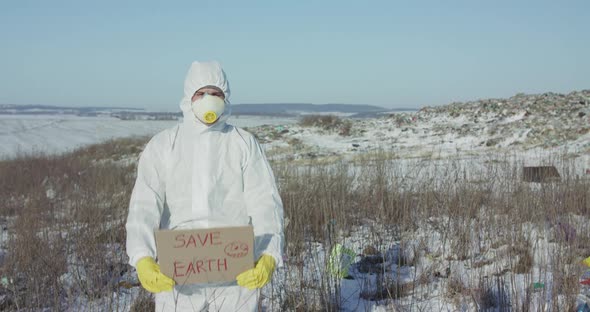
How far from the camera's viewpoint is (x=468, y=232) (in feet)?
11.9

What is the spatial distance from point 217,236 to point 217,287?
0.99 feet

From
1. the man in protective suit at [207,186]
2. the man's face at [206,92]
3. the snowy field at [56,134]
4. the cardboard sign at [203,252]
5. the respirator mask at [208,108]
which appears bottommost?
the snowy field at [56,134]

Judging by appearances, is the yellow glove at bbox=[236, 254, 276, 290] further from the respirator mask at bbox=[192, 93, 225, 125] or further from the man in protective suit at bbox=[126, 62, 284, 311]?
the respirator mask at bbox=[192, 93, 225, 125]

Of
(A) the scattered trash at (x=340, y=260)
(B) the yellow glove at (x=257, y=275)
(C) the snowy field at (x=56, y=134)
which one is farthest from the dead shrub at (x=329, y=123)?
(B) the yellow glove at (x=257, y=275)

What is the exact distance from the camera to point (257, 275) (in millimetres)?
1813

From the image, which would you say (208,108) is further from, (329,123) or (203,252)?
(329,123)

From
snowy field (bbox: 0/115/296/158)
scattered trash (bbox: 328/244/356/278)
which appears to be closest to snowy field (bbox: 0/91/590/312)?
scattered trash (bbox: 328/244/356/278)

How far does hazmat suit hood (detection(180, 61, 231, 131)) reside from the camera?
6.39 feet

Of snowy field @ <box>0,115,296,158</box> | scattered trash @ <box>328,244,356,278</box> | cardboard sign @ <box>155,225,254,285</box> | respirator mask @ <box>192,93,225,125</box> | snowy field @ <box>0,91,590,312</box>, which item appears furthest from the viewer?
snowy field @ <box>0,115,296,158</box>

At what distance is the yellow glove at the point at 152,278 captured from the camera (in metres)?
1.74

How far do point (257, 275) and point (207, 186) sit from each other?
40 centimetres

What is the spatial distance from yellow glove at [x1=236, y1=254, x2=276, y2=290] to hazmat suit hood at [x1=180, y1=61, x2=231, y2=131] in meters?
0.58

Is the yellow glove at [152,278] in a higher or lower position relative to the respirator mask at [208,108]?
lower

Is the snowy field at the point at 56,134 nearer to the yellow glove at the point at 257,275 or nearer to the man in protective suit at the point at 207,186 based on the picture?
the man in protective suit at the point at 207,186
